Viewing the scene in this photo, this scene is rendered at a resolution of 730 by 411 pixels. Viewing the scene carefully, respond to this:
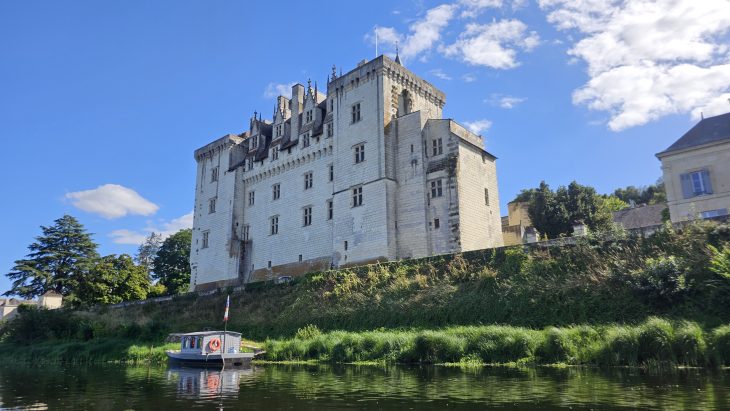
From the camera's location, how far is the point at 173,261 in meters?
62.2

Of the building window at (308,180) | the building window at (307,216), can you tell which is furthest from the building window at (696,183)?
the building window at (308,180)

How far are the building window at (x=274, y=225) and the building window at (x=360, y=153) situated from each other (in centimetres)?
1028

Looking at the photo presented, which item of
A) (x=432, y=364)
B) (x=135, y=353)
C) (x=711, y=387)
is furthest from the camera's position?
(x=135, y=353)

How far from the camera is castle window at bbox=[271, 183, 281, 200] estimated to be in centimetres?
4466

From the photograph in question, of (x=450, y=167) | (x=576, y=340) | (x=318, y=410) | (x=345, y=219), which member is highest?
(x=450, y=167)

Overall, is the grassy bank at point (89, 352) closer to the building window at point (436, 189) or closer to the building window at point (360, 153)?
the building window at point (360, 153)

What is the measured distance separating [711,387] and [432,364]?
Answer: 924cm

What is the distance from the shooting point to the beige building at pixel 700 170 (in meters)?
28.6

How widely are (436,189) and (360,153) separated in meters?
6.38

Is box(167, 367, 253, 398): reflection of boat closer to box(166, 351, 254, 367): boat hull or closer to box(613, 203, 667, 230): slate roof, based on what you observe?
box(166, 351, 254, 367): boat hull

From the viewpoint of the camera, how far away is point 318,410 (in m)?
10.2

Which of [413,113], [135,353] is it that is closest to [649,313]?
[413,113]

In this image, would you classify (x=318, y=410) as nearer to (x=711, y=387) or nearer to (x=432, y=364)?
(x=711, y=387)

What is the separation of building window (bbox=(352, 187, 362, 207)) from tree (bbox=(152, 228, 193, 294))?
30.3 meters
